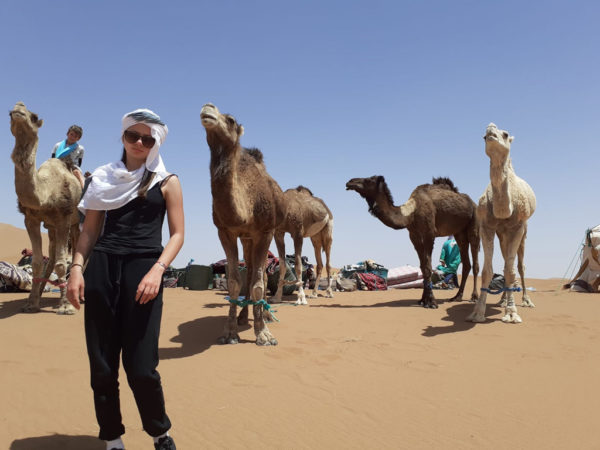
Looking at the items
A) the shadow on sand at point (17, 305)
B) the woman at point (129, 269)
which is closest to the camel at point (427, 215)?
the shadow on sand at point (17, 305)

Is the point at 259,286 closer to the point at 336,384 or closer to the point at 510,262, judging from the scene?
the point at 336,384

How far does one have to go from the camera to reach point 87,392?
4.21m

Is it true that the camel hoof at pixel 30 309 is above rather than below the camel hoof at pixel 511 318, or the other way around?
below

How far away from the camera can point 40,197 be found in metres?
7.67

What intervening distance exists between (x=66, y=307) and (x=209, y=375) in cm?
463

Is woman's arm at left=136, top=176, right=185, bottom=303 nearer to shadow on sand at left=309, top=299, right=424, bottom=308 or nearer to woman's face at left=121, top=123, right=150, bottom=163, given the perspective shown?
woman's face at left=121, top=123, right=150, bottom=163

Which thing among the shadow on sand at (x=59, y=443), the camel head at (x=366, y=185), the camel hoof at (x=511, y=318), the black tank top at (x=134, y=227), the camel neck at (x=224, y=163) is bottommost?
the shadow on sand at (x=59, y=443)

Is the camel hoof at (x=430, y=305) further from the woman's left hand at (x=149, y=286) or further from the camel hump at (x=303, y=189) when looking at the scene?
the woman's left hand at (x=149, y=286)

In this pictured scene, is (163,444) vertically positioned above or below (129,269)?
below

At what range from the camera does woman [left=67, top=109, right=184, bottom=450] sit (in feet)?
9.04

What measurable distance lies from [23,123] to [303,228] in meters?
7.10

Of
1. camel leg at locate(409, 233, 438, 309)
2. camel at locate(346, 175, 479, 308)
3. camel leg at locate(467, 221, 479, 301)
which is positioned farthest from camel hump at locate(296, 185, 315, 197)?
camel leg at locate(467, 221, 479, 301)

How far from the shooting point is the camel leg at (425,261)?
9.41 metres

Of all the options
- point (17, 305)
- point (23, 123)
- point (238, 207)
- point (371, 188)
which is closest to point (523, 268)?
point (371, 188)
